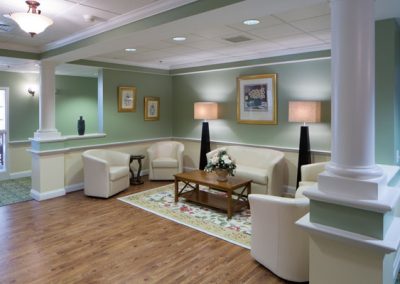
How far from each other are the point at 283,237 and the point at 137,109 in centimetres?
480

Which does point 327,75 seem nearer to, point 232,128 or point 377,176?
point 232,128

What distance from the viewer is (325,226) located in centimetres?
184

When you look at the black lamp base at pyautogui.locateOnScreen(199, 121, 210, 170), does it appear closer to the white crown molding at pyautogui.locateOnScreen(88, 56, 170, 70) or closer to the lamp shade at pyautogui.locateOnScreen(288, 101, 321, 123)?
the white crown molding at pyautogui.locateOnScreen(88, 56, 170, 70)

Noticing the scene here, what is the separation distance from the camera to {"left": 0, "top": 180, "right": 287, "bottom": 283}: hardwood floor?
107 inches

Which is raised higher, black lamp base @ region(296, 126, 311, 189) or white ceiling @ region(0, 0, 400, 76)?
white ceiling @ region(0, 0, 400, 76)

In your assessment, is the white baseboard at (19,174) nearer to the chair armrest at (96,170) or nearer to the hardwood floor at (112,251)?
A: the hardwood floor at (112,251)

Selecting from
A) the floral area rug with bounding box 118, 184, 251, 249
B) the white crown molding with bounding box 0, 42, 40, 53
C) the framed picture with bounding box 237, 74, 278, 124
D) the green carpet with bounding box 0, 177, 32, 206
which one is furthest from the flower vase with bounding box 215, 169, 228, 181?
the white crown molding with bounding box 0, 42, 40, 53

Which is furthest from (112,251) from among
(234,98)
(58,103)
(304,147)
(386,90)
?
(58,103)

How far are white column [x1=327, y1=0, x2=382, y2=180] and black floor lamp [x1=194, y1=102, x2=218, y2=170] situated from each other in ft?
14.0

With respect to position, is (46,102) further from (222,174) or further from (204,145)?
(222,174)

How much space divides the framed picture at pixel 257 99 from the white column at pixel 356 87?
3.61 metres

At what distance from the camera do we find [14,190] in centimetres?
556

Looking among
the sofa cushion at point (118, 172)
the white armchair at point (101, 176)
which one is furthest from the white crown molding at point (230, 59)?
the sofa cushion at point (118, 172)

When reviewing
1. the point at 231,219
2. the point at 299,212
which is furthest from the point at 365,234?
the point at 231,219
